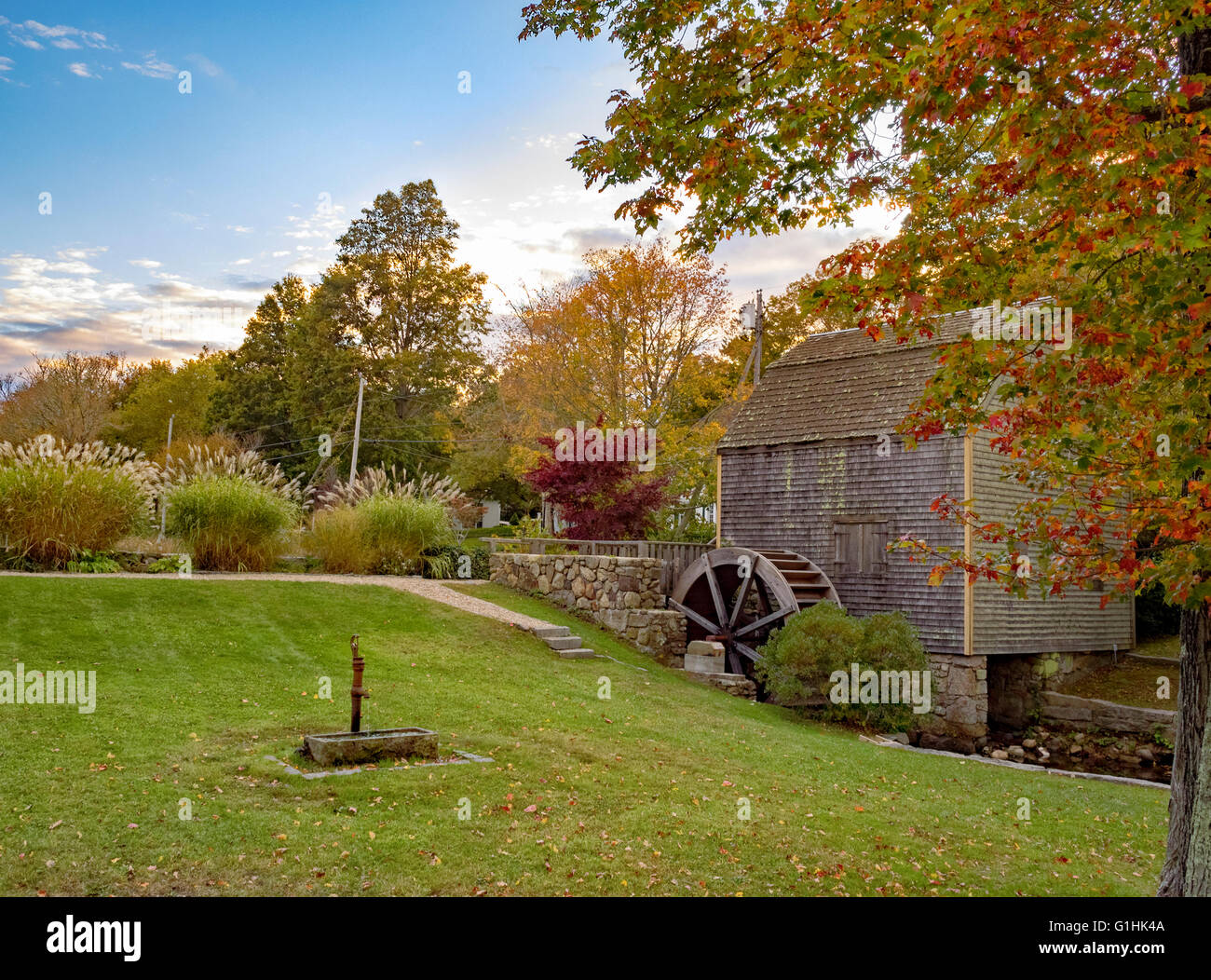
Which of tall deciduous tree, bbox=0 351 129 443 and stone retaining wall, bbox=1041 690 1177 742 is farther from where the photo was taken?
tall deciduous tree, bbox=0 351 129 443

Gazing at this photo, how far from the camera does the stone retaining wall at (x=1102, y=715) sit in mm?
15516

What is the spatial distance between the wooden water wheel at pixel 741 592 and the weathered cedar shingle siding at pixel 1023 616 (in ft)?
8.22

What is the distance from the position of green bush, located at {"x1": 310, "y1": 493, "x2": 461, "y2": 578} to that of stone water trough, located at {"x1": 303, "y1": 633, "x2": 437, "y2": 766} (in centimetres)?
902

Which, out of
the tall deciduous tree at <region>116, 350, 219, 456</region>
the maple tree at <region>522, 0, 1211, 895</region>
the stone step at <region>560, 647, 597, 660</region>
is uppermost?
the tall deciduous tree at <region>116, 350, 219, 456</region>

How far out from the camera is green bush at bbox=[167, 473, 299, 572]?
13.9m

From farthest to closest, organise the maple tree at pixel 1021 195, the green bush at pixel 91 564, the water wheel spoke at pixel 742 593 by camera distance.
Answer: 1. the water wheel spoke at pixel 742 593
2. the green bush at pixel 91 564
3. the maple tree at pixel 1021 195

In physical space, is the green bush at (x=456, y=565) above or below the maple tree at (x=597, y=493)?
below

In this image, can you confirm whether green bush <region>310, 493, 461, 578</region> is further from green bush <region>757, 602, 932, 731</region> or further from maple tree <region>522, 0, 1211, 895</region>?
maple tree <region>522, 0, 1211, 895</region>

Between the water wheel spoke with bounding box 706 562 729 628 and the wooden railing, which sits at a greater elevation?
the wooden railing

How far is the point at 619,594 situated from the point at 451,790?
9475 mm

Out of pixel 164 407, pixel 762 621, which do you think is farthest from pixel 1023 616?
pixel 164 407

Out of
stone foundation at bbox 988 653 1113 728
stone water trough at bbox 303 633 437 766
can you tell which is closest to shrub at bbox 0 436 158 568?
stone water trough at bbox 303 633 437 766

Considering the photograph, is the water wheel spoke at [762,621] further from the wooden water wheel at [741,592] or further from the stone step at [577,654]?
the stone step at [577,654]

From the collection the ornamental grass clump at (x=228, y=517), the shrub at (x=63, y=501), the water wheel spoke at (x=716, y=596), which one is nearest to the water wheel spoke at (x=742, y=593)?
the water wheel spoke at (x=716, y=596)
